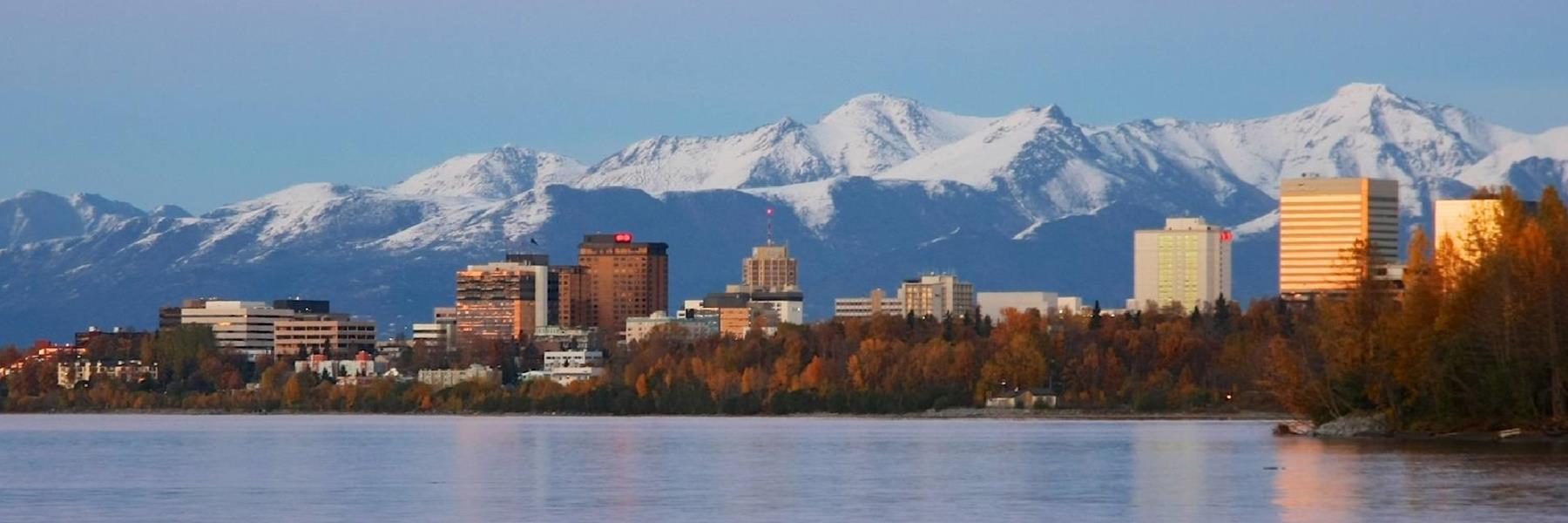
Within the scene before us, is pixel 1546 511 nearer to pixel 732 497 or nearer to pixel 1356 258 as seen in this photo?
pixel 732 497

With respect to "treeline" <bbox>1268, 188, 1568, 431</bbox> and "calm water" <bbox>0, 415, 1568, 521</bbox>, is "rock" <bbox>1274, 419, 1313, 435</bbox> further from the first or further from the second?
"treeline" <bbox>1268, 188, 1568, 431</bbox>

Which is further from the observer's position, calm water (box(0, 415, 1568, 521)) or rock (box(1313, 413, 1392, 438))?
rock (box(1313, 413, 1392, 438))

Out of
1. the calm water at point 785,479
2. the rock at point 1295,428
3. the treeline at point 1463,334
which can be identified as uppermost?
the treeline at point 1463,334

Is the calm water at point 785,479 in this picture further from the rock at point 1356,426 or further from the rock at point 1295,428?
the rock at point 1356,426

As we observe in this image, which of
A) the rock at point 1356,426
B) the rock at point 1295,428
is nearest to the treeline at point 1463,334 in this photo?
the rock at point 1356,426

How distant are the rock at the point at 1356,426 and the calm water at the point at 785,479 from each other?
14.3 feet

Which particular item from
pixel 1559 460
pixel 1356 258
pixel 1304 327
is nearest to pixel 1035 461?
pixel 1559 460

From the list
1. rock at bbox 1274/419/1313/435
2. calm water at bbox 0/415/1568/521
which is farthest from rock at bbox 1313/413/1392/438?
calm water at bbox 0/415/1568/521

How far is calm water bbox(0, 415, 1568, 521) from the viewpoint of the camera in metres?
72.0

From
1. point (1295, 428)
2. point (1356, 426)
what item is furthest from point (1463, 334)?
point (1295, 428)

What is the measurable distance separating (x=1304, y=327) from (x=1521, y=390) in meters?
25.0

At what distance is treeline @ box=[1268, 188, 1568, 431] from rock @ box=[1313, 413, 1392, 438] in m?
0.50

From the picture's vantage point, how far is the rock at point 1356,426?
12650 centimetres

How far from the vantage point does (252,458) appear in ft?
375
